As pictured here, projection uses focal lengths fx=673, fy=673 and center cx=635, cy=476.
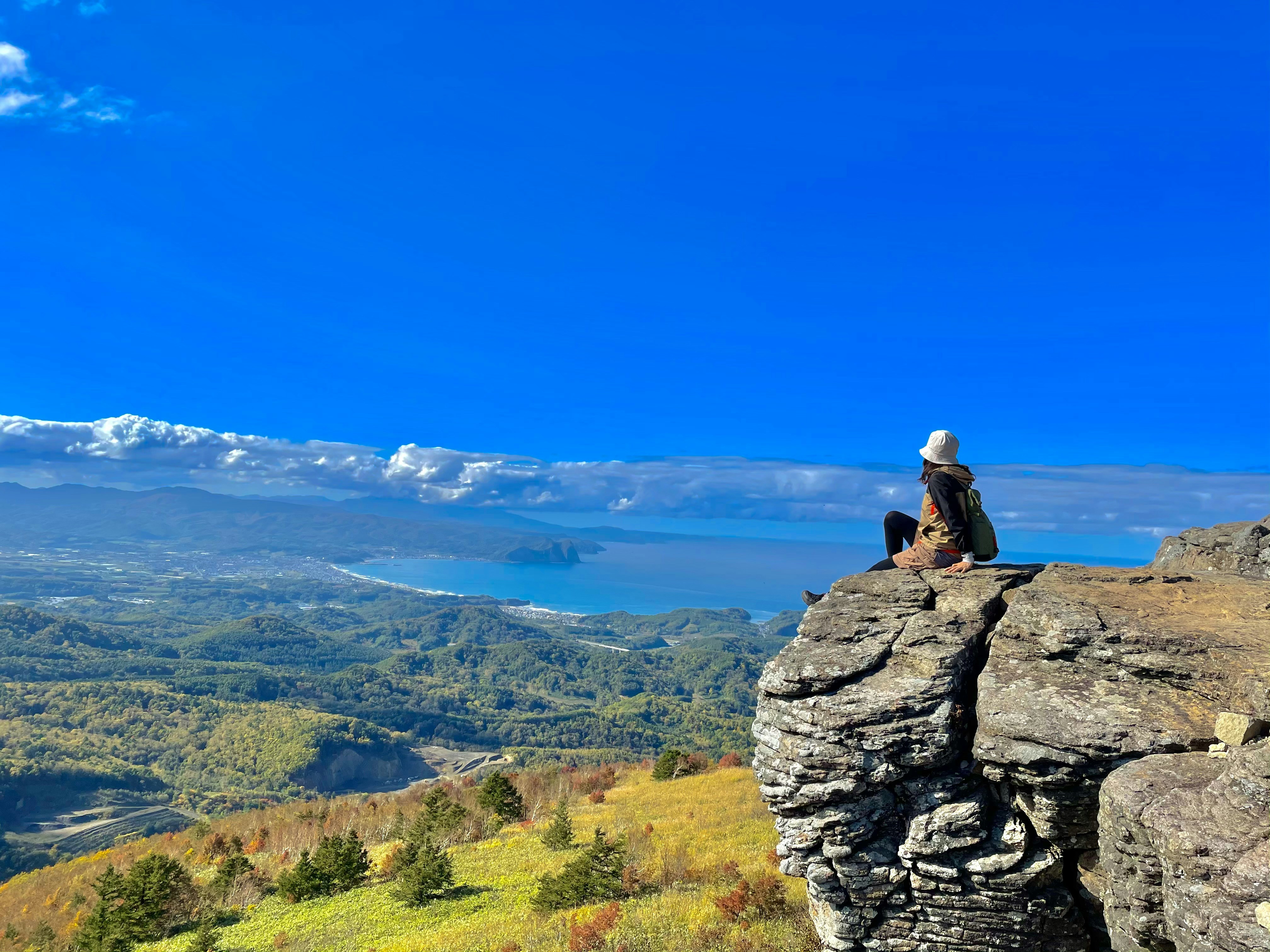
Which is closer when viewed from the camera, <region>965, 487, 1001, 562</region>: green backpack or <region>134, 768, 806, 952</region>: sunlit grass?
<region>965, 487, 1001, 562</region>: green backpack

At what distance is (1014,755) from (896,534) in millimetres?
4356

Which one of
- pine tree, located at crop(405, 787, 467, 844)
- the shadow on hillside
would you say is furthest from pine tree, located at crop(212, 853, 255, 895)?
the shadow on hillside

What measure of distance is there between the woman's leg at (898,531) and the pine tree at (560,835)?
17380 millimetres

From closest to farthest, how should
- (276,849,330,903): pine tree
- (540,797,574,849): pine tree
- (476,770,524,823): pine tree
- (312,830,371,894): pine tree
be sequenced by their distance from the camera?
1. (276,849,330,903): pine tree
2. (312,830,371,894): pine tree
3. (540,797,574,849): pine tree
4. (476,770,524,823): pine tree

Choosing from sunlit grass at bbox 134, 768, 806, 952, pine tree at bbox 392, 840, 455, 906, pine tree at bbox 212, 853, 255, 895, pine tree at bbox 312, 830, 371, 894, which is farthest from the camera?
pine tree at bbox 212, 853, 255, 895

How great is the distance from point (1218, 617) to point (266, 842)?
132 ft

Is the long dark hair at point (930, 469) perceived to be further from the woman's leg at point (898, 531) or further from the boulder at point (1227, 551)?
the boulder at point (1227, 551)

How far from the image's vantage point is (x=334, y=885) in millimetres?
21766

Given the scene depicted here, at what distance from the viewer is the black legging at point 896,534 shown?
1128cm

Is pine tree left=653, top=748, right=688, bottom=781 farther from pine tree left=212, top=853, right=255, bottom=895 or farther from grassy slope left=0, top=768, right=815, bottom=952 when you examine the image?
pine tree left=212, top=853, right=255, bottom=895

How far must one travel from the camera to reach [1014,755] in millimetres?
7617

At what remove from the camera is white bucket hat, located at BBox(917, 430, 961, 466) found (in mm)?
10477

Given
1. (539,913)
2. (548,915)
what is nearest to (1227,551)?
(548,915)

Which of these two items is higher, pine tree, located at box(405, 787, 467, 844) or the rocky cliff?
the rocky cliff
